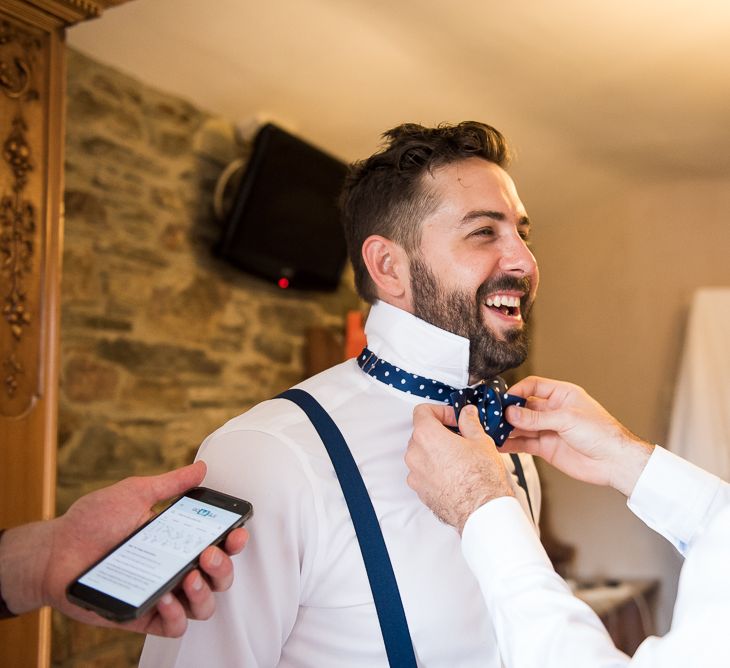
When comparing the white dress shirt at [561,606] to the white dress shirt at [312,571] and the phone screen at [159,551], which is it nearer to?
the white dress shirt at [312,571]

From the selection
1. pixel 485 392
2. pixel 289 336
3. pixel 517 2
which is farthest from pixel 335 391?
pixel 289 336

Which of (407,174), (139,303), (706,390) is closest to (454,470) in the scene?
(407,174)

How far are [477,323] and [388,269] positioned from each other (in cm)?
21

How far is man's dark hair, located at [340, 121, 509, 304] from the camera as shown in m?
1.38

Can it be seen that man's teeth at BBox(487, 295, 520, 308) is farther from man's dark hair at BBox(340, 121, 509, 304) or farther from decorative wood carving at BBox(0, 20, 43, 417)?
decorative wood carving at BBox(0, 20, 43, 417)

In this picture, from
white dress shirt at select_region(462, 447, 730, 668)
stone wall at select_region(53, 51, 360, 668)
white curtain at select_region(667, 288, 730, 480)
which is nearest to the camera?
white dress shirt at select_region(462, 447, 730, 668)

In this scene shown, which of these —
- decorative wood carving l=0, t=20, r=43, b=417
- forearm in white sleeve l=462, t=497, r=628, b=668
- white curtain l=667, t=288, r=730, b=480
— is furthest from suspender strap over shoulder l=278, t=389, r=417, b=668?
white curtain l=667, t=288, r=730, b=480

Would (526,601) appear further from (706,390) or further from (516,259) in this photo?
(706,390)

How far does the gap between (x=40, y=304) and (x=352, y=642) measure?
86 cm

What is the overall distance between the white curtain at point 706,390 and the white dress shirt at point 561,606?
271cm

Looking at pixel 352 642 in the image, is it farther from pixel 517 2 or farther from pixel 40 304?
pixel 517 2

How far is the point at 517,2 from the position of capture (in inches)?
89.4

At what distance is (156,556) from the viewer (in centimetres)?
84

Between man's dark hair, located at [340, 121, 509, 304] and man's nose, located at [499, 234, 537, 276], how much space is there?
16cm
